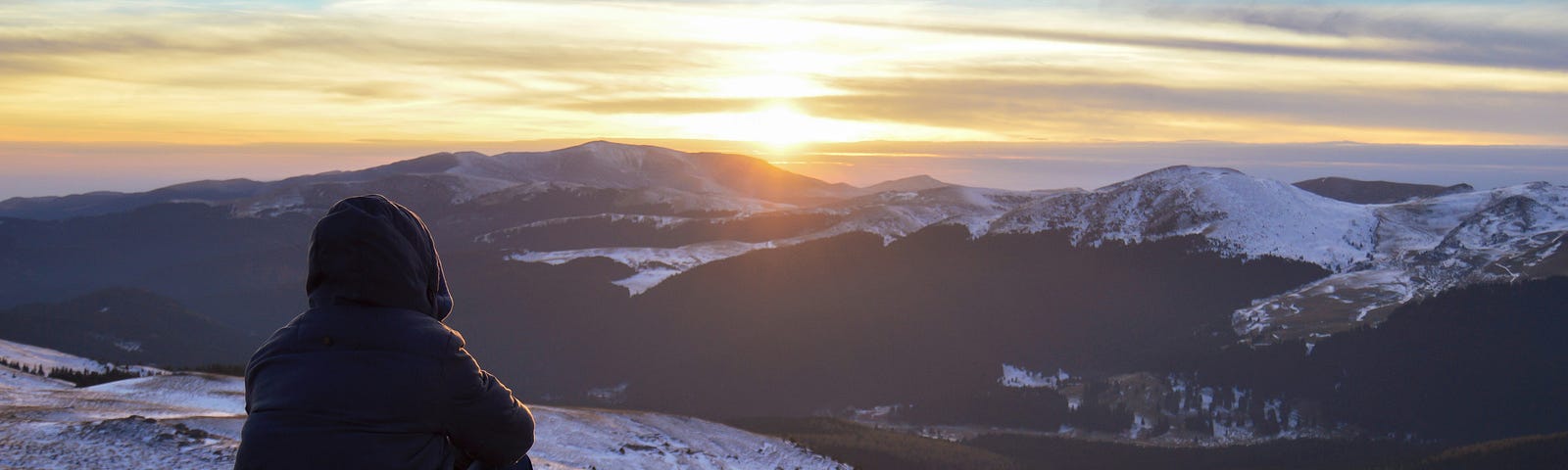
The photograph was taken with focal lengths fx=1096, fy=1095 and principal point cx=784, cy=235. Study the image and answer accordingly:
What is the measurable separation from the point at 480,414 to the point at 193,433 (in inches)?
1567

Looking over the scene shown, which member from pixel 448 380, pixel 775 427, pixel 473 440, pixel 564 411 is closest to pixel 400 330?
pixel 448 380

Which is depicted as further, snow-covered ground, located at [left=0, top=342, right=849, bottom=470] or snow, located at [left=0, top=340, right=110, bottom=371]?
snow, located at [left=0, top=340, right=110, bottom=371]

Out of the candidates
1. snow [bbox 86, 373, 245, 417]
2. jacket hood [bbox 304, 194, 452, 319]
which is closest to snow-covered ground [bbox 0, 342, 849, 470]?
snow [bbox 86, 373, 245, 417]

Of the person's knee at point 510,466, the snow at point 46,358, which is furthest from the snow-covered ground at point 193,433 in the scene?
the snow at point 46,358

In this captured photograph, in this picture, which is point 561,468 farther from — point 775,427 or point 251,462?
point 775,427

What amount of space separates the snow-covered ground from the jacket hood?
108ft

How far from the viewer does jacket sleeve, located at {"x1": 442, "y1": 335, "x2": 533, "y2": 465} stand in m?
8.45

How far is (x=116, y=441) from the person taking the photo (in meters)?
38.7

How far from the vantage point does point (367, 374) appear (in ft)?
26.9

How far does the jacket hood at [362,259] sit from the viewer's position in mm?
8508

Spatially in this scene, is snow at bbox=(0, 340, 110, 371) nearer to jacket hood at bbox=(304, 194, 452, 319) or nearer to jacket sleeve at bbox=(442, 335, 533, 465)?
jacket hood at bbox=(304, 194, 452, 319)

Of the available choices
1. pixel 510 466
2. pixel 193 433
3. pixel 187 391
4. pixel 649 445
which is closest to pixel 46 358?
pixel 187 391

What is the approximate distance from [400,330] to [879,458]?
404 ft

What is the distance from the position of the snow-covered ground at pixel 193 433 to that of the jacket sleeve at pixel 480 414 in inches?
1302
